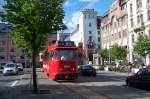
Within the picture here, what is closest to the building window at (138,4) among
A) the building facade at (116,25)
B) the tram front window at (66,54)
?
the building facade at (116,25)

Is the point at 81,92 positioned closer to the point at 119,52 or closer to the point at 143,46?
the point at 143,46

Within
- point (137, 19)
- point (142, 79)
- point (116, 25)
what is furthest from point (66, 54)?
point (116, 25)

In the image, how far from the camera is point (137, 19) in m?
84.4

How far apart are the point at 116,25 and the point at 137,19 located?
20489mm

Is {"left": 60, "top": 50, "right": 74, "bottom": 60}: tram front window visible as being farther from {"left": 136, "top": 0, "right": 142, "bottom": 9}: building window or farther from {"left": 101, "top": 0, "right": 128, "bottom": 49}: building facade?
{"left": 101, "top": 0, "right": 128, "bottom": 49}: building facade

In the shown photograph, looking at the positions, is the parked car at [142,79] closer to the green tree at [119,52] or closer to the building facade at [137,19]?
the building facade at [137,19]

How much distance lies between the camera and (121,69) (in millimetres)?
71625

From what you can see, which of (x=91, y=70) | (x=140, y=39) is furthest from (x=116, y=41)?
(x=91, y=70)

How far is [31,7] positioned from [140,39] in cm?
4857

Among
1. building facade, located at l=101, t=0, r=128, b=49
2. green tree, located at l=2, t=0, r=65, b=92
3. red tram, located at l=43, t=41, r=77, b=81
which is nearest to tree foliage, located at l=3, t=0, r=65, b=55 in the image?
green tree, located at l=2, t=0, r=65, b=92

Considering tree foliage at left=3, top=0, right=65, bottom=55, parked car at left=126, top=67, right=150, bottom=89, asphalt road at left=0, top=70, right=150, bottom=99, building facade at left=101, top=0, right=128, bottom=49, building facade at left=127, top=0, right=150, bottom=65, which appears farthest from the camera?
building facade at left=101, top=0, right=128, bottom=49

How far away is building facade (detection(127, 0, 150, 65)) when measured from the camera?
78312mm

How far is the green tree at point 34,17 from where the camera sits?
2384 cm

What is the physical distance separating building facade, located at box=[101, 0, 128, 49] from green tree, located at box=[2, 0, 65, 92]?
69933 mm
